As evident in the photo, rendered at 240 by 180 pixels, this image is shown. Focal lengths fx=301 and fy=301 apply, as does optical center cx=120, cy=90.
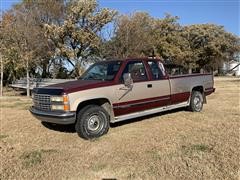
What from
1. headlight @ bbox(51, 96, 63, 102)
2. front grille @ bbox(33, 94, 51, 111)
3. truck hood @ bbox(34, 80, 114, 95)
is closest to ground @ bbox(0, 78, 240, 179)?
front grille @ bbox(33, 94, 51, 111)

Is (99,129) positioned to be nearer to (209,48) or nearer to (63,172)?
(63,172)

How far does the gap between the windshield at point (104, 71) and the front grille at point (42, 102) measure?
53.7 inches

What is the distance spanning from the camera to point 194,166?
4.76 metres

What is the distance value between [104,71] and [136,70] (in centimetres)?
83

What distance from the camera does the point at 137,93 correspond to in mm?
7629

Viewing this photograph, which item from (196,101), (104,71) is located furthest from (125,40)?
(104,71)

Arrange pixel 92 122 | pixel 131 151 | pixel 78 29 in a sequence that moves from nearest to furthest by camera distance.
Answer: pixel 131 151, pixel 92 122, pixel 78 29

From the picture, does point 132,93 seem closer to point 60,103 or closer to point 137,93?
point 137,93

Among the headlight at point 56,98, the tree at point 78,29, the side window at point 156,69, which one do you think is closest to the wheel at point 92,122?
the headlight at point 56,98

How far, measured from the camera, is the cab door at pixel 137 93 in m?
7.30

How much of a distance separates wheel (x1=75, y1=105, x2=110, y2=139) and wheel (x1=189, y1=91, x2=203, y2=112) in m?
3.62

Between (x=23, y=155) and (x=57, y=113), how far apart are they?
121 cm

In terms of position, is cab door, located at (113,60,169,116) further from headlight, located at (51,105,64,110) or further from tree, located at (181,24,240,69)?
tree, located at (181,24,240,69)

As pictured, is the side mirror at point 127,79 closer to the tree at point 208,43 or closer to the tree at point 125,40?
the tree at point 125,40
